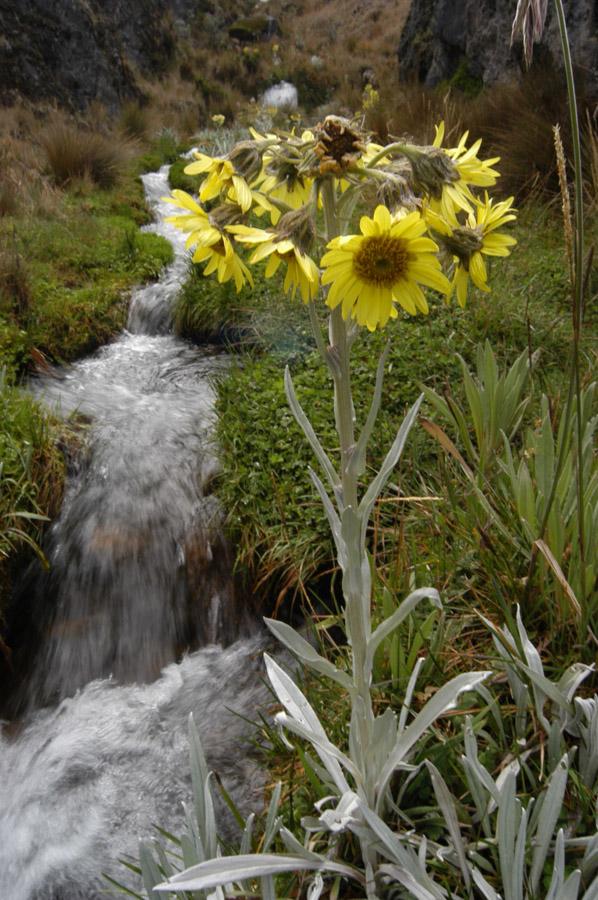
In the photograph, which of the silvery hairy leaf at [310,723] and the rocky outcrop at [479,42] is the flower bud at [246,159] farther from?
the rocky outcrop at [479,42]

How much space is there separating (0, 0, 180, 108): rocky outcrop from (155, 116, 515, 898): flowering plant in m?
12.0

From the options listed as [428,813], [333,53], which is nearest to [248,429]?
[428,813]

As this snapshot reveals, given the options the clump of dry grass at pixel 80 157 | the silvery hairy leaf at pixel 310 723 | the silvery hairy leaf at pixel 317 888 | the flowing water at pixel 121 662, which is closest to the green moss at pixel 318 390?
the flowing water at pixel 121 662

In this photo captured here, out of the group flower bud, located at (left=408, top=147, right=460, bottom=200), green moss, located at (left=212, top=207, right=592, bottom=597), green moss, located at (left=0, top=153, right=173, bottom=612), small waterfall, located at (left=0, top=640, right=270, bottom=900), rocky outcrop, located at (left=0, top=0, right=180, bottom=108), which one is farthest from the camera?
rocky outcrop, located at (left=0, top=0, right=180, bottom=108)

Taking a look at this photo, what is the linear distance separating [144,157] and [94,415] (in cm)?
777

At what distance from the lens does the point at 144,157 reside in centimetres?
1038

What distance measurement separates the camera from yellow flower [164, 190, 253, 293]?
112 centimetres

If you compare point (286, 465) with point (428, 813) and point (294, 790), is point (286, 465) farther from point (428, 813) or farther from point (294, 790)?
point (428, 813)

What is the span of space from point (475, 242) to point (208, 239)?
18.8 inches

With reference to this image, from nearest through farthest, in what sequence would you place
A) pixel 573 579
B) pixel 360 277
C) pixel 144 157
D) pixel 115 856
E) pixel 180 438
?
pixel 360 277, pixel 573 579, pixel 115 856, pixel 180 438, pixel 144 157

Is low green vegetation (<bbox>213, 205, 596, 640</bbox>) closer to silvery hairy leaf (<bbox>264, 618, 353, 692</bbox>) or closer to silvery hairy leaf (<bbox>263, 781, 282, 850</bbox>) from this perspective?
silvery hairy leaf (<bbox>264, 618, 353, 692</bbox>)

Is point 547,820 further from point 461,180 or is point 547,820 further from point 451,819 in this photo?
point 461,180

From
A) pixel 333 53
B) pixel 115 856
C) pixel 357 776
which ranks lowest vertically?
pixel 115 856

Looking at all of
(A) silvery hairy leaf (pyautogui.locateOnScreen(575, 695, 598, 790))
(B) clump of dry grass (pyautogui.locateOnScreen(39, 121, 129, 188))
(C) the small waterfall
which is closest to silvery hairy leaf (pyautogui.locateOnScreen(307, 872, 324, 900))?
(A) silvery hairy leaf (pyautogui.locateOnScreen(575, 695, 598, 790))
